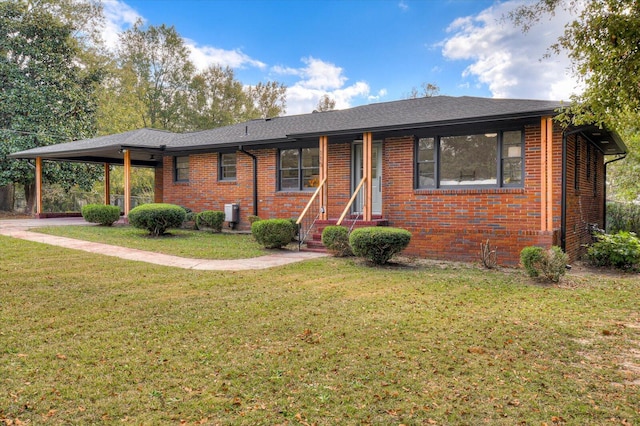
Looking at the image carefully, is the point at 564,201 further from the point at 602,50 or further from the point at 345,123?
the point at 345,123

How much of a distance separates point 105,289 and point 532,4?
6.98 meters

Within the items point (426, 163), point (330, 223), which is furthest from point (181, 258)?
point (426, 163)

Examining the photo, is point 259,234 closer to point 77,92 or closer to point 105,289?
point 105,289

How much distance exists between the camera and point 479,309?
211 inches

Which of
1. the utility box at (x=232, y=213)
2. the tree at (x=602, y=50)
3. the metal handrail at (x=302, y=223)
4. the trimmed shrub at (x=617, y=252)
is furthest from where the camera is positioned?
the utility box at (x=232, y=213)

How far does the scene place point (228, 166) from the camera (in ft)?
48.6

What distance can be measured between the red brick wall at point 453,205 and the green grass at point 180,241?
78.4 inches

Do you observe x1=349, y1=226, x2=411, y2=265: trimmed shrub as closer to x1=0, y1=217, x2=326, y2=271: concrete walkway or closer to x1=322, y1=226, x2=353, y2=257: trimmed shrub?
x1=322, y1=226, x2=353, y2=257: trimmed shrub

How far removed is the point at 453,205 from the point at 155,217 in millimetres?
7931

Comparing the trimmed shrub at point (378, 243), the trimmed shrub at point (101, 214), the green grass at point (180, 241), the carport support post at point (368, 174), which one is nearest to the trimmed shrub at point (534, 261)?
the trimmed shrub at point (378, 243)

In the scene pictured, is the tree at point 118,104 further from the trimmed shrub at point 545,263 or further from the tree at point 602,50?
the tree at point 602,50

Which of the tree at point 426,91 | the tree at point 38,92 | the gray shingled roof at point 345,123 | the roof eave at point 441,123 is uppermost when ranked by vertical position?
the tree at point 426,91

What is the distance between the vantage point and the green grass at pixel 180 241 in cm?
954

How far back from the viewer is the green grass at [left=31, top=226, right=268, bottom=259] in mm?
9539
